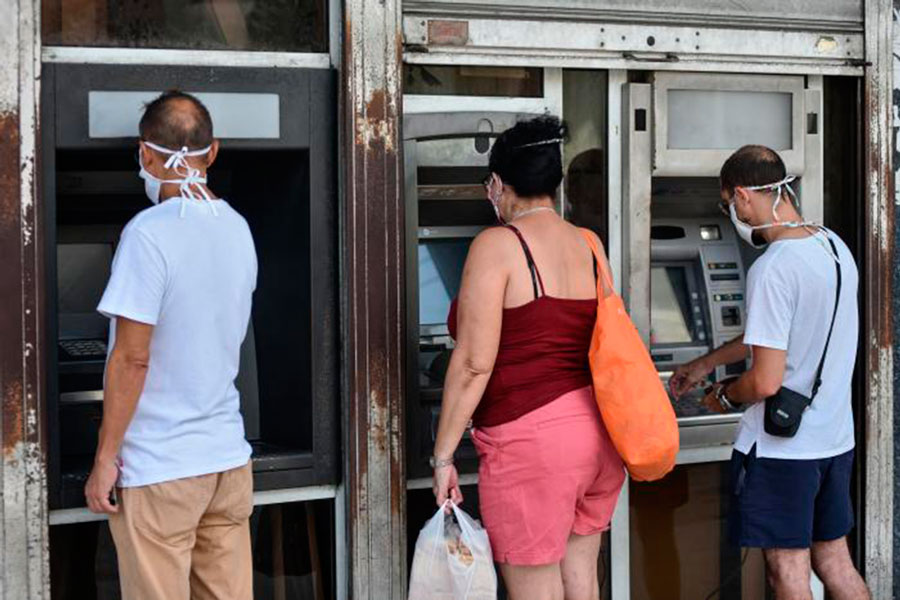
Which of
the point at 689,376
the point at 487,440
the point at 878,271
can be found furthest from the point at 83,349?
the point at 878,271

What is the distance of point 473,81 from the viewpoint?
4.24 metres

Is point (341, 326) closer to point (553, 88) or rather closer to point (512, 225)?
point (512, 225)

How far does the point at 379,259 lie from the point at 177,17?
0.93 meters

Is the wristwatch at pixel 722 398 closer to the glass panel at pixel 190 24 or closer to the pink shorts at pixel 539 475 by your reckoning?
the pink shorts at pixel 539 475

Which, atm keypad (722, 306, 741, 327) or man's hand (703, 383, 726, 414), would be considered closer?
man's hand (703, 383, 726, 414)

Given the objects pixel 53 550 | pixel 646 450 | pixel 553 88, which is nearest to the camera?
pixel 646 450

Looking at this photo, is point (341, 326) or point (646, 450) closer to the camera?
point (646, 450)

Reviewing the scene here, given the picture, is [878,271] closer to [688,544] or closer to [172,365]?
[688,544]

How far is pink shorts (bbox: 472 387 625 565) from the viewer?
343cm

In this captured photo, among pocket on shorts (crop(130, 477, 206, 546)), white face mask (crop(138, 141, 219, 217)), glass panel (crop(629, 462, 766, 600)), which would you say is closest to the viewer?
pocket on shorts (crop(130, 477, 206, 546))

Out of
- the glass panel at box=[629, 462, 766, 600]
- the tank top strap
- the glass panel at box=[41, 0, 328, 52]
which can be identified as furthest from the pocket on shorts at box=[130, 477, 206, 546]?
the glass panel at box=[629, 462, 766, 600]

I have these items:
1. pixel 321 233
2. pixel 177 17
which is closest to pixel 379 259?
pixel 321 233

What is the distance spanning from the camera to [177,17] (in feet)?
12.7

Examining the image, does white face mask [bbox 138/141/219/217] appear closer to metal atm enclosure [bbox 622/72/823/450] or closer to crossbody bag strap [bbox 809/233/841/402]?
metal atm enclosure [bbox 622/72/823/450]
